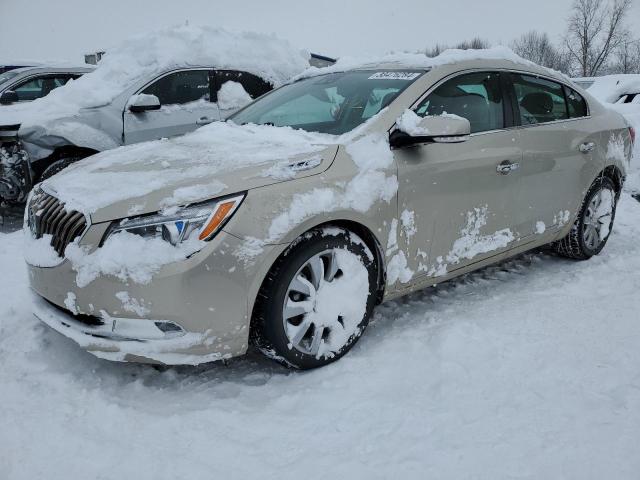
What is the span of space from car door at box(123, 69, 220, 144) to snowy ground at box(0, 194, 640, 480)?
2729 mm

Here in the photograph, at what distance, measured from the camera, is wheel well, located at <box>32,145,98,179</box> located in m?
5.40

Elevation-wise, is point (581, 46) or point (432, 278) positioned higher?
point (581, 46)

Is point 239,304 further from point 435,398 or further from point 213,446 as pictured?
point 435,398

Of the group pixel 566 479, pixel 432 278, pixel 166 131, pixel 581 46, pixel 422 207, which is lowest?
pixel 566 479

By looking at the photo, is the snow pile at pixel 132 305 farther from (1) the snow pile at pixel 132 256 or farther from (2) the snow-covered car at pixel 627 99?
(2) the snow-covered car at pixel 627 99

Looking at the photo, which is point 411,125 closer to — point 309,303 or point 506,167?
point 506,167

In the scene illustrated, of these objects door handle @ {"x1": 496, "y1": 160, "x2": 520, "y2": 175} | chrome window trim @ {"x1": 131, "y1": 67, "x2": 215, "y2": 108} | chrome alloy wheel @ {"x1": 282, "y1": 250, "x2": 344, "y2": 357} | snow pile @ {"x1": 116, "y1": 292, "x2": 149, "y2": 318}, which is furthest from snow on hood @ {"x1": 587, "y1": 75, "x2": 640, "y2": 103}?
snow pile @ {"x1": 116, "y1": 292, "x2": 149, "y2": 318}

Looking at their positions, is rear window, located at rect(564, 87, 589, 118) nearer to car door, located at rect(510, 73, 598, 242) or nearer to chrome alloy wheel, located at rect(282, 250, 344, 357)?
car door, located at rect(510, 73, 598, 242)

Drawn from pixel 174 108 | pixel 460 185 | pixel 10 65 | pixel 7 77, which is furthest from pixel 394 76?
pixel 10 65

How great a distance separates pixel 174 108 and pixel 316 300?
3.95m

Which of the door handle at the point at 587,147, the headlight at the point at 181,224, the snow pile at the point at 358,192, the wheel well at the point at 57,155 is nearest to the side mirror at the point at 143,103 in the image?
the wheel well at the point at 57,155

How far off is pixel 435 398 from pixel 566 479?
0.66m

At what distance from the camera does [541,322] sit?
3252 millimetres

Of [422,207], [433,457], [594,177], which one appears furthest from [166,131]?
[433,457]
